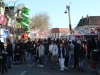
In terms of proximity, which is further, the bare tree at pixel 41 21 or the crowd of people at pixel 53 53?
the bare tree at pixel 41 21

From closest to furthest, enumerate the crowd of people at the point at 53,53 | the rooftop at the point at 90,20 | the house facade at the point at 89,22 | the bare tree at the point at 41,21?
the crowd of people at the point at 53,53, the bare tree at the point at 41,21, the house facade at the point at 89,22, the rooftop at the point at 90,20

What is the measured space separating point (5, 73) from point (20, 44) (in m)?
5.16

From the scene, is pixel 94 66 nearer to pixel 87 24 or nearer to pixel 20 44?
pixel 20 44

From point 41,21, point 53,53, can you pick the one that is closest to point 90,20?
point 41,21

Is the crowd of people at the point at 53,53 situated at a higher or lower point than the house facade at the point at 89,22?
lower

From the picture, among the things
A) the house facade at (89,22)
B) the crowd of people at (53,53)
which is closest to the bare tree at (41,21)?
the house facade at (89,22)

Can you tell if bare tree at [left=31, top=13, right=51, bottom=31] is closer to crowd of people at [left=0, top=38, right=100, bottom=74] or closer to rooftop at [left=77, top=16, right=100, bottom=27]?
rooftop at [left=77, top=16, right=100, bottom=27]

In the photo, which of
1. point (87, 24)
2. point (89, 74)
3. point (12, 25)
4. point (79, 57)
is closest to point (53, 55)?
point (79, 57)

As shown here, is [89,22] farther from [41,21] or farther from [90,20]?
[41,21]

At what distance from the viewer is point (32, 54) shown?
1855cm

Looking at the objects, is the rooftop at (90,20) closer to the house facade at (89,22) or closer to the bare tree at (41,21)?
the house facade at (89,22)

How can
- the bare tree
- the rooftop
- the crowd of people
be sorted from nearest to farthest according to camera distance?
the crowd of people
the bare tree
the rooftop

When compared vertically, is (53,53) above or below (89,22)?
below

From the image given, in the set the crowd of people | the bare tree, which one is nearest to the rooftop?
the bare tree
